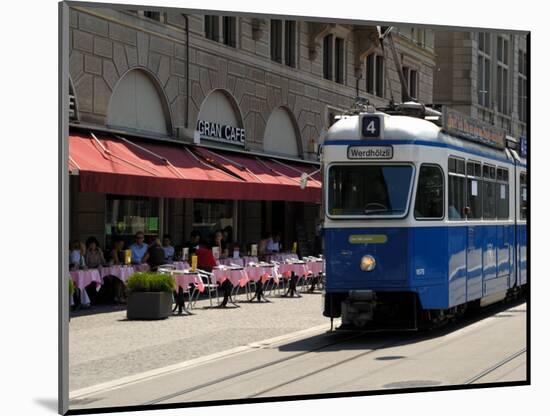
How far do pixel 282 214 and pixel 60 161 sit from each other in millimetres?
5852

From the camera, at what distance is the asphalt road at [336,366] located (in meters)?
13.7

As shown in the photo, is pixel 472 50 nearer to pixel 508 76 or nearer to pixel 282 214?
pixel 508 76

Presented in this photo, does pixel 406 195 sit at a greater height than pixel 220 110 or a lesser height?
lesser

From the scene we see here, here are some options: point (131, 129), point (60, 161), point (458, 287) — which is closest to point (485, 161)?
point (458, 287)

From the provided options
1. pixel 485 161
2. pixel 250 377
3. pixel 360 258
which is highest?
pixel 485 161

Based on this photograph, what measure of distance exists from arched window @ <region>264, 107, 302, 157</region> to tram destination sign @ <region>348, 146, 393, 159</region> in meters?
2.12

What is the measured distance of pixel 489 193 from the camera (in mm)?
18984

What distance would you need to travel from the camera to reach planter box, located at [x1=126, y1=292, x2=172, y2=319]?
1678 cm

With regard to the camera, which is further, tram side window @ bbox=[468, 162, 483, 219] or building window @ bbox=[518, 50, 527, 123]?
tram side window @ bbox=[468, 162, 483, 219]

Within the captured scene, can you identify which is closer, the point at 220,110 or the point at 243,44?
the point at 243,44

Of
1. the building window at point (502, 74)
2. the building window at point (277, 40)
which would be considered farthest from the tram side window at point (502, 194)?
the building window at point (277, 40)

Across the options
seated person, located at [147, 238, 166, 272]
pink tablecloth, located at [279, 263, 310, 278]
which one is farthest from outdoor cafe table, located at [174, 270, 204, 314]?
pink tablecloth, located at [279, 263, 310, 278]

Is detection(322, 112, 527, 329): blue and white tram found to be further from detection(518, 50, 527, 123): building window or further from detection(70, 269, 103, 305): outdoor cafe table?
detection(70, 269, 103, 305): outdoor cafe table

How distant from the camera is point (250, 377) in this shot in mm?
14391
